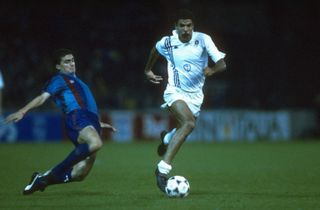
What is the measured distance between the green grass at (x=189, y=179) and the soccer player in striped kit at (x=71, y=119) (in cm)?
26

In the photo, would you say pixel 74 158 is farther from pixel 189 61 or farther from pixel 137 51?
pixel 137 51

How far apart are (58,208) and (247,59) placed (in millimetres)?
19150

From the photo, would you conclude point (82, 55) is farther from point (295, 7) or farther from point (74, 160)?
point (74, 160)

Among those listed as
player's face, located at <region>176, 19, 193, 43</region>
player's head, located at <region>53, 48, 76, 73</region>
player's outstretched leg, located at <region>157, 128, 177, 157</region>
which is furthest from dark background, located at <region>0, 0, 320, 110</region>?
player's head, located at <region>53, 48, 76, 73</region>

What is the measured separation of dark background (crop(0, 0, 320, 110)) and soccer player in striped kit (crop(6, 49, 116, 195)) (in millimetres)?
14565

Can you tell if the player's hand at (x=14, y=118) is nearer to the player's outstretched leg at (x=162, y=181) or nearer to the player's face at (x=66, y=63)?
the player's face at (x=66, y=63)

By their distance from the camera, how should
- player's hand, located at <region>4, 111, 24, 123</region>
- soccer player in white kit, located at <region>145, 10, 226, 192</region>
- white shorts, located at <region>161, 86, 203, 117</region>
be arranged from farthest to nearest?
1. white shorts, located at <region>161, 86, 203, 117</region>
2. soccer player in white kit, located at <region>145, 10, 226, 192</region>
3. player's hand, located at <region>4, 111, 24, 123</region>

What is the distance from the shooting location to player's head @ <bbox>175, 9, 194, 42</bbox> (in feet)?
31.2

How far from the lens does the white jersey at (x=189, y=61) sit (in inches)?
383

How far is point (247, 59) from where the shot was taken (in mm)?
26281

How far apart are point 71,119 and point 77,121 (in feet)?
0.25

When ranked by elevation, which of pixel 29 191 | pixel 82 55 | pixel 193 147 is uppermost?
pixel 29 191

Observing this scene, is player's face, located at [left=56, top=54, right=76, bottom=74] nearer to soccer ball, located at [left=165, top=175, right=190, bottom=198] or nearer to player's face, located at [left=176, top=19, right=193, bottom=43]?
player's face, located at [left=176, top=19, right=193, bottom=43]

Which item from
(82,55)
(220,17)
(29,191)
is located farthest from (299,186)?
(220,17)
